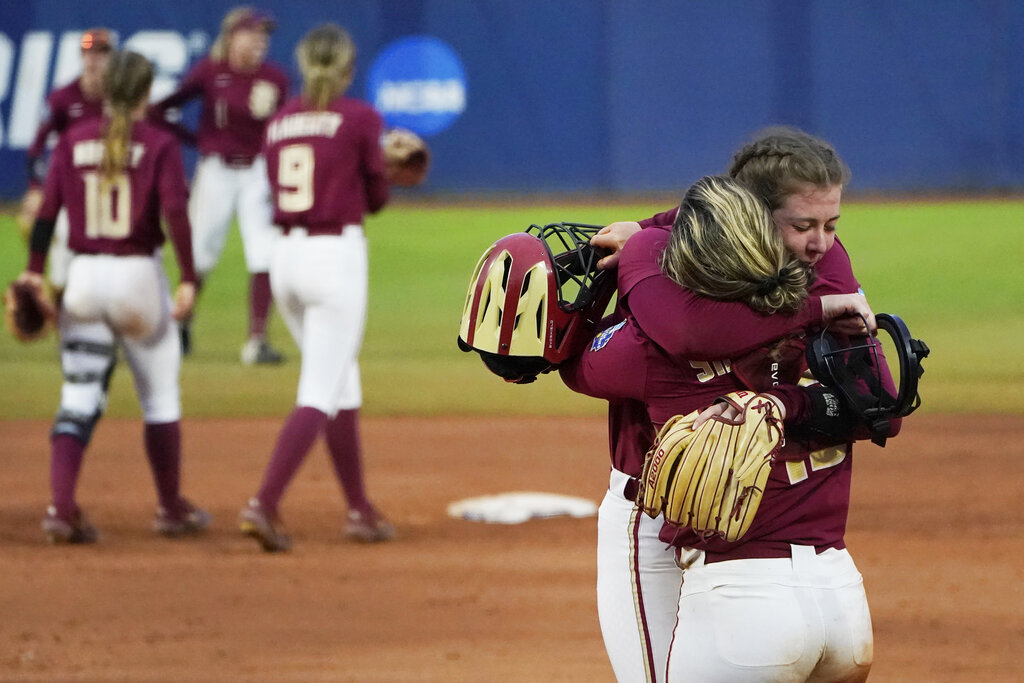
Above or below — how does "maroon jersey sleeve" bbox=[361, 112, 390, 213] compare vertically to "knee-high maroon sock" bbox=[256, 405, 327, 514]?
above

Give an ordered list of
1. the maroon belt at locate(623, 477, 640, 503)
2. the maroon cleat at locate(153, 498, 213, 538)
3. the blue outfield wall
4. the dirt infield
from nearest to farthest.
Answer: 1. the maroon belt at locate(623, 477, 640, 503)
2. the dirt infield
3. the maroon cleat at locate(153, 498, 213, 538)
4. the blue outfield wall

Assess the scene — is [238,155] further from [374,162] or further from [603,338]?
[603,338]

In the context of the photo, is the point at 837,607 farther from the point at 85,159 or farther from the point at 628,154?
the point at 628,154

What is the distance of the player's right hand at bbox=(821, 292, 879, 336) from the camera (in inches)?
85.7

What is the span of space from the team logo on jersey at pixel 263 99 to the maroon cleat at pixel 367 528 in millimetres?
5063

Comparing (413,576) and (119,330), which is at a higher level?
(119,330)

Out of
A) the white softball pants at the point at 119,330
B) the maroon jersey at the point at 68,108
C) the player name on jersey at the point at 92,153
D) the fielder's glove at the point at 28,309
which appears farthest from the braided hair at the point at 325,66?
the maroon jersey at the point at 68,108

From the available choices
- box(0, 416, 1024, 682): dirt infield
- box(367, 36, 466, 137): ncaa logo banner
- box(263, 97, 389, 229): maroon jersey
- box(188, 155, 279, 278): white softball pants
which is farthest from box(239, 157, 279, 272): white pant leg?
box(367, 36, 466, 137): ncaa logo banner

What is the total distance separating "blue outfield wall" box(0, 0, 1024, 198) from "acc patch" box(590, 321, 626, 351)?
1560cm

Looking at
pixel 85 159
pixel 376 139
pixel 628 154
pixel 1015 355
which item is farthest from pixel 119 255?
pixel 628 154

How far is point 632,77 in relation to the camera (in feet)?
58.2

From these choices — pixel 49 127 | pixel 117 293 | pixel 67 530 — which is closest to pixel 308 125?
pixel 117 293

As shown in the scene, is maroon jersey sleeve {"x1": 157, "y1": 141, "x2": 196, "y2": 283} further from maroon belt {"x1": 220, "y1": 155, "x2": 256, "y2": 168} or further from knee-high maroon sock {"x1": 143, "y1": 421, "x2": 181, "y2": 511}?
maroon belt {"x1": 220, "y1": 155, "x2": 256, "y2": 168}

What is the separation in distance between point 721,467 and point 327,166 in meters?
3.60
